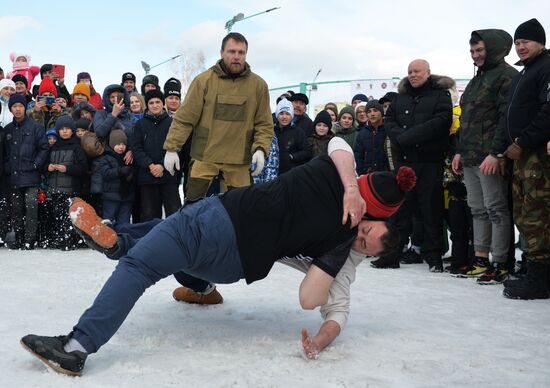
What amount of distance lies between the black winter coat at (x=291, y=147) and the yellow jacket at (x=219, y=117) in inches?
83.2

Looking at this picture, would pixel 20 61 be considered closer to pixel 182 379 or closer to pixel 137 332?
pixel 137 332

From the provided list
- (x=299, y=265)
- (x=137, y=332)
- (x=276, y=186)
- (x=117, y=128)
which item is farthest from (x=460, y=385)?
(x=117, y=128)

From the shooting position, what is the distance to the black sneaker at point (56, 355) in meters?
2.42

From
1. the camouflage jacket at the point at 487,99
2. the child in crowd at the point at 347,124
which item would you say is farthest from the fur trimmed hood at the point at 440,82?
the child in crowd at the point at 347,124

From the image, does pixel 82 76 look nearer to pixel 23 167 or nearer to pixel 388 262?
pixel 23 167

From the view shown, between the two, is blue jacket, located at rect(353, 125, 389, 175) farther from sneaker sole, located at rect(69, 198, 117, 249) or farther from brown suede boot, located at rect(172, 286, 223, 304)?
sneaker sole, located at rect(69, 198, 117, 249)

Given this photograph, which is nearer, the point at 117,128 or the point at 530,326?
the point at 530,326

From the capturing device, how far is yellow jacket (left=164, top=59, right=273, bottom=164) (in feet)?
16.4

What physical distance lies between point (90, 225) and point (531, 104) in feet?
11.2

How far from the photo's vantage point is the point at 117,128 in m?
7.15

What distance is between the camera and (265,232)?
2.73m

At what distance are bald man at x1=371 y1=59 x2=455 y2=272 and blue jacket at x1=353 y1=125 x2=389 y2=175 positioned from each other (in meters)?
0.93

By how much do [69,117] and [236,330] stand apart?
4.75 metres

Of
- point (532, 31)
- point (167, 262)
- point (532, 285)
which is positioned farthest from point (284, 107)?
point (167, 262)
